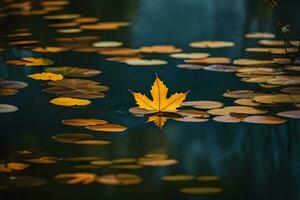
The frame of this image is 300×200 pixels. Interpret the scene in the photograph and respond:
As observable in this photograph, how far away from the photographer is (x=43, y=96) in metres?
2.32

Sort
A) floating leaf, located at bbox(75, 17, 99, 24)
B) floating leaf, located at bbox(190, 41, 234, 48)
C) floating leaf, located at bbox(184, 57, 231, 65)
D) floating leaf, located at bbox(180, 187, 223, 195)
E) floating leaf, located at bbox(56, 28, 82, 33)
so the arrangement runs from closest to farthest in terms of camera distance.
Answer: floating leaf, located at bbox(180, 187, 223, 195) < floating leaf, located at bbox(184, 57, 231, 65) < floating leaf, located at bbox(190, 41, 234, 48) < floating leaf, located at bbox(56, 28, 82, 33) < floating leaf, located at bbox(75, 17, 99, 24)

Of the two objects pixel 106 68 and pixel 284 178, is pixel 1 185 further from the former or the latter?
pixel 106 68

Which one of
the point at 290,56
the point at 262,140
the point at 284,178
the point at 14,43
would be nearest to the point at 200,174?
the point at 284,178

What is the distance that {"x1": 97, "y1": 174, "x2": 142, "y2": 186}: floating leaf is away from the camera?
61.5 inches

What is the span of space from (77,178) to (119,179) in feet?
0.29

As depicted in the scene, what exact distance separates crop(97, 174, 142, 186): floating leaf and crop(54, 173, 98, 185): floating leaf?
19 mm

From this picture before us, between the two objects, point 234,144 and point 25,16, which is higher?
point 25,16

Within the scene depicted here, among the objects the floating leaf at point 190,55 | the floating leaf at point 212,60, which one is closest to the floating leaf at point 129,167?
the floating leaf at point 212,60

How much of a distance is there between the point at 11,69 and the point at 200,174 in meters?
1.27

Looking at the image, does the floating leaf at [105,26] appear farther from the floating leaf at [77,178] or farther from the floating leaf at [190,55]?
the floating leaf at [77,178]

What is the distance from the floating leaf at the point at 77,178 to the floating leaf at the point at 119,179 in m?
0.02

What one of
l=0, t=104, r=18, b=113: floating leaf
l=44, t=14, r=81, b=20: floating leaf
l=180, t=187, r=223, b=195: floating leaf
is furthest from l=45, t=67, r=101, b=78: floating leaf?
l=44, t=14, r=81, b=20: floating leaf

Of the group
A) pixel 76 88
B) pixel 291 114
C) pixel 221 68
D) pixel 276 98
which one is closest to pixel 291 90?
pixel 276 98

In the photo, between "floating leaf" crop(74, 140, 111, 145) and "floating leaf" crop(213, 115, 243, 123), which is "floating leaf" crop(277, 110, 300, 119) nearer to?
"floating leaf" crop(213, 115, 243, 123)
